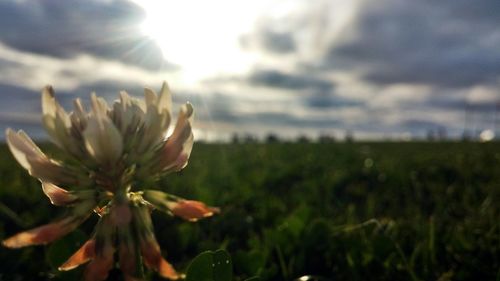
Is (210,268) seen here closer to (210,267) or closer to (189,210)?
(210,267)

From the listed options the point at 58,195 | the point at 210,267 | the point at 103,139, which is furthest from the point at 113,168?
the point at 210,267

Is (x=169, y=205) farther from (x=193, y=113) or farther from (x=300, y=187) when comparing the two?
(x=300, y=187)

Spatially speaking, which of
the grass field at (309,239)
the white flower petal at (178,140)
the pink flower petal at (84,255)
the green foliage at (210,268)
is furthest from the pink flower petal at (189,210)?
the grass field at (309,239)

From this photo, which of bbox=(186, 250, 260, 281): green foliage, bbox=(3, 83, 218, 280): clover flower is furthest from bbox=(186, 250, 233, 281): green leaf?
bbox=(3, 83, 218, 280): clover flower

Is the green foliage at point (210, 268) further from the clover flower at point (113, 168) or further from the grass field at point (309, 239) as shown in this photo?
the grass field at point (309, 239)

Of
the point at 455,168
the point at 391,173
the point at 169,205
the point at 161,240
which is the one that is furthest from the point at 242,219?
the point at 455,168

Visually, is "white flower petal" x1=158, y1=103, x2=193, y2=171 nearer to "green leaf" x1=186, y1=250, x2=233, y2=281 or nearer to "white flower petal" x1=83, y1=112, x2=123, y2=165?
"white flower petal" x1=83, y1=112, x2=123, y2=165
